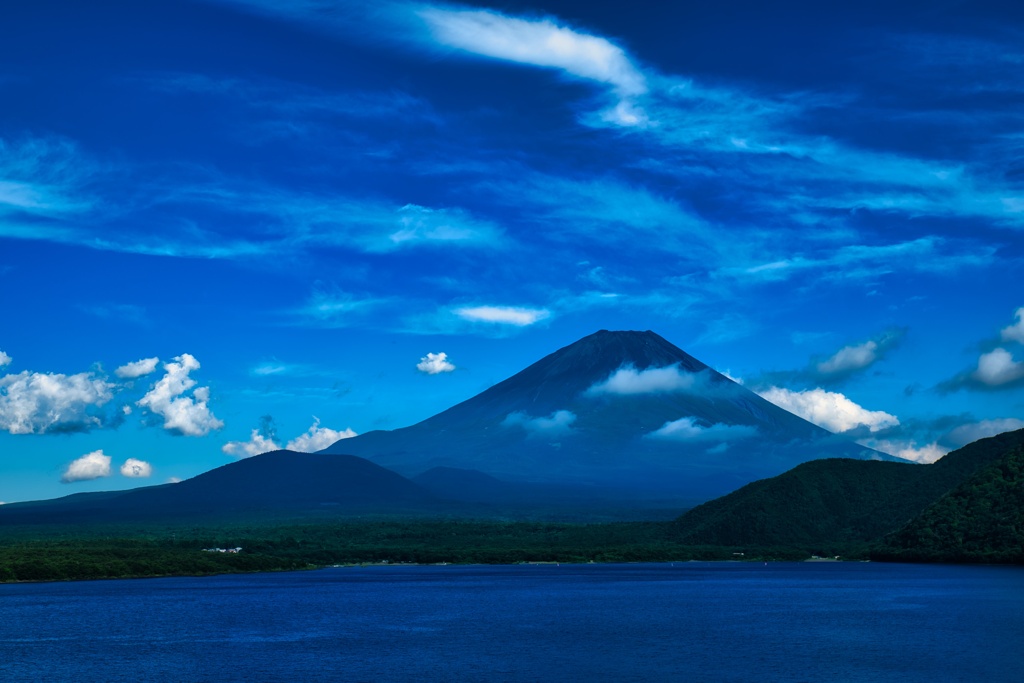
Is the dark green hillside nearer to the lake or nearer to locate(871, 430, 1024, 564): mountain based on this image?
locate(871, 430, 1024, 564): mountain

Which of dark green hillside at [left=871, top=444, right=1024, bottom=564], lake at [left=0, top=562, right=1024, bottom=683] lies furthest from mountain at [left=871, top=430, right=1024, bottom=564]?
lake at [left=0, top=562, right=1024, bottom=683]

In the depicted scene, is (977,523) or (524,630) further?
(977,523)

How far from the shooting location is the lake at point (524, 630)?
255ft

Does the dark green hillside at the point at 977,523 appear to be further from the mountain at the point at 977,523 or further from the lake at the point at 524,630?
the lake at the point at 524,630

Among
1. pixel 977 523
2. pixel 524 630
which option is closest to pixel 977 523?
pixel 977 523

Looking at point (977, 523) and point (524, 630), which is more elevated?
point (977, 523)

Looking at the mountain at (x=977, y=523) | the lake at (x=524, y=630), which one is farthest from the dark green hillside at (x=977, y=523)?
the lake at (x=524, y=630)

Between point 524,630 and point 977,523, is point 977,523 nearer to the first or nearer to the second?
point 977,523

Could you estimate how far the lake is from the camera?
77.6m

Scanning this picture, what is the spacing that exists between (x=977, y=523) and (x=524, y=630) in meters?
110

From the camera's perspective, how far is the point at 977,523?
17975 cm

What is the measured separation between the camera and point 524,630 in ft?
333

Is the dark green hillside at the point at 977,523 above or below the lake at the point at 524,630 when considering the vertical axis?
above

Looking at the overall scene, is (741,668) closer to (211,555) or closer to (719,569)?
(719,569)
